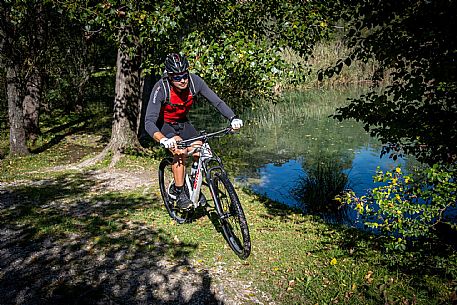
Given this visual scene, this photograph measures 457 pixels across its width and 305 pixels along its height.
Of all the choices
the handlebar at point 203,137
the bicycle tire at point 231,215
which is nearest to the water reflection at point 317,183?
the bicycle tire at point 231,215

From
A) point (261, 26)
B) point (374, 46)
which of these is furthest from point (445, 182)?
point (261, 26)

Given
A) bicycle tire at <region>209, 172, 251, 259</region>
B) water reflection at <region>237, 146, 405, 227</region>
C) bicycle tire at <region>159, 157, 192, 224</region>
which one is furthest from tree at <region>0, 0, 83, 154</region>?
bicycle tire at <region>209, 172, 251, 259</region>

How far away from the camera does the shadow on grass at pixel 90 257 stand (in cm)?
399

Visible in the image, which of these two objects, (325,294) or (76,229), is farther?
(76,229)

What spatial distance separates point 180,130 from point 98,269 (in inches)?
85.5

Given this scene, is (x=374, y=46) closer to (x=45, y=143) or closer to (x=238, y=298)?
(x=238, y=298)

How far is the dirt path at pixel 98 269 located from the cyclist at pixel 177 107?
100 cm

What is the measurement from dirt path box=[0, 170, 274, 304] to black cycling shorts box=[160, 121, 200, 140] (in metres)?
1.46

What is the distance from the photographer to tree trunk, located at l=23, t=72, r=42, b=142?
13.3 m

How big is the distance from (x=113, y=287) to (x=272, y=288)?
170 cm

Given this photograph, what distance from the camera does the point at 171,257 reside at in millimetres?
4906

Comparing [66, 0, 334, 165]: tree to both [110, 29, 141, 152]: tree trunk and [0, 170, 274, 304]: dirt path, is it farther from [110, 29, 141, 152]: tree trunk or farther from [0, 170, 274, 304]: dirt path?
[0, 170, 274, 304]: dirt path

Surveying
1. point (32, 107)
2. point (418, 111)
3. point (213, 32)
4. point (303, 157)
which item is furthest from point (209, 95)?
point (32, 107)

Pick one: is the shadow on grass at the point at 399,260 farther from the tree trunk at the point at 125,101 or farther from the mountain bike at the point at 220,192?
the tree trunk at the point at 125,101
